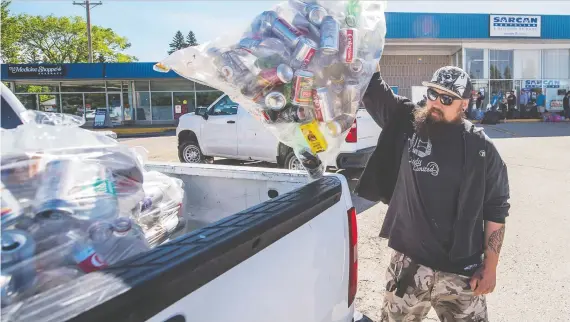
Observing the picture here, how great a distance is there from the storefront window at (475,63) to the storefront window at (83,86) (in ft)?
73.8

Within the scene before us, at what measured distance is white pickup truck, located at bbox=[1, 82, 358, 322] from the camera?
103 cm

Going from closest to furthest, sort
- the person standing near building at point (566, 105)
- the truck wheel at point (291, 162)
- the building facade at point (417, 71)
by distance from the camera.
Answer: the truck wheel at point (291, 162), the person standing near building at point (566, 105), the building facade at point (417, 71)

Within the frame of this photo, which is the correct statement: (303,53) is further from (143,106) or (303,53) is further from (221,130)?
(143,106)

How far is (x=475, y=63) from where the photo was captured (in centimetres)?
2550

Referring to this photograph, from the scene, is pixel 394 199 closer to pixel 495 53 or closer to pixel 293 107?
pixel 293 107

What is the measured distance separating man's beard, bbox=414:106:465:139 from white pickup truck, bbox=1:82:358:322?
632mm

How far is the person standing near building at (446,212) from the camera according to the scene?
2350 millimetres

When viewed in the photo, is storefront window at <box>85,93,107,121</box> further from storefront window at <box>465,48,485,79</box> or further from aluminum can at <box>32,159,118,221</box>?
aluminum can at <box>32,159,118,221</box>

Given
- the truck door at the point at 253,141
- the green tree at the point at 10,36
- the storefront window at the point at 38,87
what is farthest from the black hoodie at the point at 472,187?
the green tree at the point at 10,36

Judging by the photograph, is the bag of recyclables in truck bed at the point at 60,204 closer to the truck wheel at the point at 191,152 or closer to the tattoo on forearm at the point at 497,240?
the tattoo on forearm at the point at 497,240


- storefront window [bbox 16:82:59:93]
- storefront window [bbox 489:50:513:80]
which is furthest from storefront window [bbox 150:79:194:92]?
storefront window [bbox 489:50:513:80]

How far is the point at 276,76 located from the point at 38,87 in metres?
32.8

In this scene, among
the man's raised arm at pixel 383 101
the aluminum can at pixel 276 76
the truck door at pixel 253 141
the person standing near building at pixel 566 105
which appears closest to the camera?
the aluminum can at pixel 276 76

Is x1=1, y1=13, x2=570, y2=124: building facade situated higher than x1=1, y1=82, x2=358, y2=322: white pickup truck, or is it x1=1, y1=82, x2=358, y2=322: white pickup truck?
x1=1, y1=13, x2=570, y2=124: building facade
